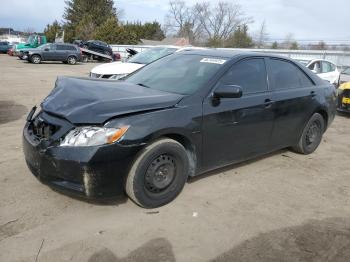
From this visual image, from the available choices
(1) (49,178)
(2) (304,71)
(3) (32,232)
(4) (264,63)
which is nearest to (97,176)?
(1) (49,178)

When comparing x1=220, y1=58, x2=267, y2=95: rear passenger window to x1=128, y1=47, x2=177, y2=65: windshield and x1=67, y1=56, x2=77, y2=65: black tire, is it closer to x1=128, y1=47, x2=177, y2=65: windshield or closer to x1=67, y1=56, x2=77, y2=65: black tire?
x1=128, y1=47, x2=177, y2=65: windshield

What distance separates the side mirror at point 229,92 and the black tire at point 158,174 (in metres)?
0.74

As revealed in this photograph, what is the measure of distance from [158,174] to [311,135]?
10.8 ft

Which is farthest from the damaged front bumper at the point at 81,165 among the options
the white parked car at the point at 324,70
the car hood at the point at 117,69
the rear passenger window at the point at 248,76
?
the white parked car at the point at 324,70

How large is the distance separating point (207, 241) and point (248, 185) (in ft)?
5.06

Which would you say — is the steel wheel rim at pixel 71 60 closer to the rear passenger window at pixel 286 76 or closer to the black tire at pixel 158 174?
the rear passenger window at pixel 286 76

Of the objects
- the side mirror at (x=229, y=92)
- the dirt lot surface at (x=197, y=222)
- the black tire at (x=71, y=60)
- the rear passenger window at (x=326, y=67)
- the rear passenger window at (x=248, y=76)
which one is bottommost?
the dirt lot surface at (x=197, y=222)

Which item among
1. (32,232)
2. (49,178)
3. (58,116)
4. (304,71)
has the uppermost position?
(304,71)

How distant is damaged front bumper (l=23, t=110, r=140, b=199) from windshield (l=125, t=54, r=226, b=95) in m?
1.17

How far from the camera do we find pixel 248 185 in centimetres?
488

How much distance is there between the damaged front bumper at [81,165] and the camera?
3.52 meters

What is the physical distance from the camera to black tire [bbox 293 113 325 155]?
6.08 meters

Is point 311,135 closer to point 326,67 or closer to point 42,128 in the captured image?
point 42,128

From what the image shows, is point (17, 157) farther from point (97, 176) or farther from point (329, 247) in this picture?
point (329, 247)
